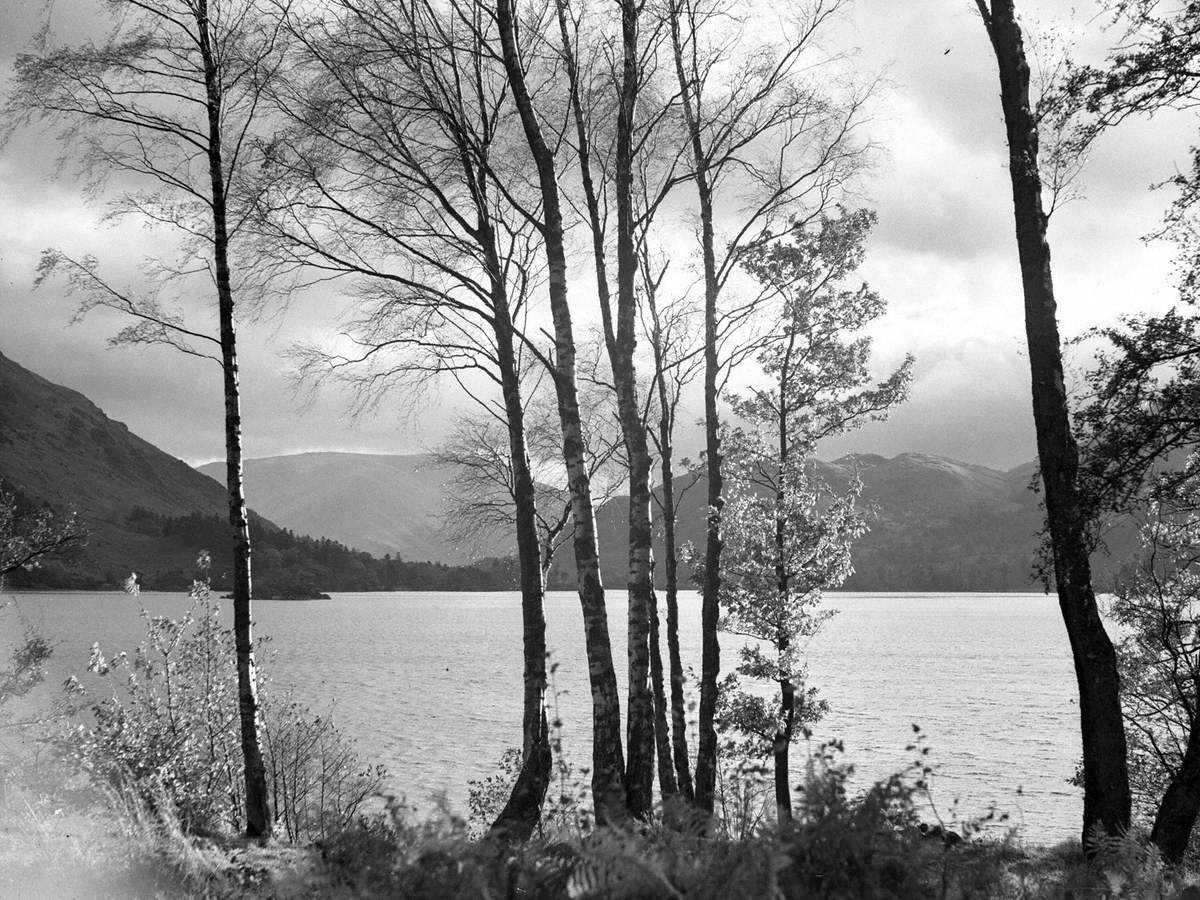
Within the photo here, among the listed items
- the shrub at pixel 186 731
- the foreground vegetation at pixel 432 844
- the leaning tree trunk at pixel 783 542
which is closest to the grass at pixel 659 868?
the foreground vegetation at pixel 432 844

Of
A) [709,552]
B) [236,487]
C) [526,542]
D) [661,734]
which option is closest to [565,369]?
[526,542]

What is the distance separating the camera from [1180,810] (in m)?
11.4

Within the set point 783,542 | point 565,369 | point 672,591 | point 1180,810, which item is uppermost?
point 565,369

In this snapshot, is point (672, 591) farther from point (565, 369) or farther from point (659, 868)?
point (659, 868)

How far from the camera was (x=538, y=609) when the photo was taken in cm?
1658

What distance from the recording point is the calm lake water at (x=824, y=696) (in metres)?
36.7

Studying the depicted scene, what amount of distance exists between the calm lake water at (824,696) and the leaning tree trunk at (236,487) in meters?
7.63

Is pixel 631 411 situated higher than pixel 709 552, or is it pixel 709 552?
pixel 631 411

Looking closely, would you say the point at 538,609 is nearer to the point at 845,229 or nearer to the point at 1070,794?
the point at 845,229

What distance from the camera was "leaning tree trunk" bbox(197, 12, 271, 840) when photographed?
1365cm

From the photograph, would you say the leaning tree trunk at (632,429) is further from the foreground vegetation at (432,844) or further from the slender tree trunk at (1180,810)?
the slender tree trunk at (1180,810)

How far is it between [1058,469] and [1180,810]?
4.77 m

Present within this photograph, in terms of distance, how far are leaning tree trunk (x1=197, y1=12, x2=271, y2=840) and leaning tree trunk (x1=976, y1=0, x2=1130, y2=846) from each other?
11.8 metres

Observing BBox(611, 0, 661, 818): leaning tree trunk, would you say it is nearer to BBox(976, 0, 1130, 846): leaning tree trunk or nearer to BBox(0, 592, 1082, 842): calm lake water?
BBox(0, 592, 1082, 842): calm lake water
